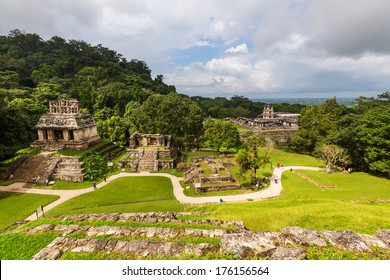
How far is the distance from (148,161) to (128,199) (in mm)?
9431

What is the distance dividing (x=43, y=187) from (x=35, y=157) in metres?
6.30

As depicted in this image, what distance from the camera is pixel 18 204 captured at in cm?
1603

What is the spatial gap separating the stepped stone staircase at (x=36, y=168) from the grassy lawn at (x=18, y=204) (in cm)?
328

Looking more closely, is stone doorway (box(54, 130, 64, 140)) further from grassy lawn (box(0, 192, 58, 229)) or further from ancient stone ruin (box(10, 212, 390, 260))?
ancient stone ruin (box(10, 212, 390, 260))

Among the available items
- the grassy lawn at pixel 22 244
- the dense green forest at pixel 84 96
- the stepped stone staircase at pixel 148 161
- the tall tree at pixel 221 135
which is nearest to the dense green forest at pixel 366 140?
the tall tree at pixel 221 135

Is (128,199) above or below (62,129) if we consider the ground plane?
below

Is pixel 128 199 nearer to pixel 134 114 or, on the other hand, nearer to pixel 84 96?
pixel 134 114

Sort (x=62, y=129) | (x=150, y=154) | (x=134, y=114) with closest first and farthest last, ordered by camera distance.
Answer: (x=62, y=129), (x=150, y=154), (x=134, y=114)

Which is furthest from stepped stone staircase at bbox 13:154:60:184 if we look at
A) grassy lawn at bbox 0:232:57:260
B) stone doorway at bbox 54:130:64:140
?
grassy lawn at bbox 0:232:57:260

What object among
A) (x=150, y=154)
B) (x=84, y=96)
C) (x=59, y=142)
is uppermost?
(x=84, y=96)

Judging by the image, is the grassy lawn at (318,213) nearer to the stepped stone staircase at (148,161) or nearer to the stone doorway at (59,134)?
the stepped stone staircase at (148,161)

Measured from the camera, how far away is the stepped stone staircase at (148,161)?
25562mm

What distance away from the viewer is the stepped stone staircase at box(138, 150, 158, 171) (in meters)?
25.6

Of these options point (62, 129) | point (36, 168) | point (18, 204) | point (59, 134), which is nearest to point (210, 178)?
point (18, 204)
